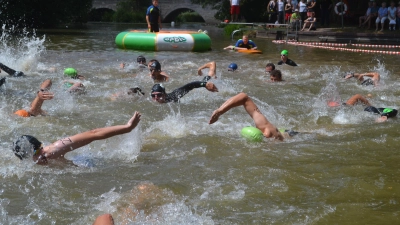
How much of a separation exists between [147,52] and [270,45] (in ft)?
17.9

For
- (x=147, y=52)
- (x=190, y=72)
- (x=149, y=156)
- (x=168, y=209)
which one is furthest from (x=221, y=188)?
(x=147, y=52)

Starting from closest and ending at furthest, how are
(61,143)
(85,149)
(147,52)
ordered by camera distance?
1. (61,143)
2. (85,149)
3. (147,52)

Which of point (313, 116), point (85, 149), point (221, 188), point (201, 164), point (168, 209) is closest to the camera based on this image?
point (168, 209)

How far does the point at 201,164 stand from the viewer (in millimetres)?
6887

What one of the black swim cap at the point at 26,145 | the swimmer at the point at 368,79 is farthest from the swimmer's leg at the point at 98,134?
the swimmer at the point at 368,79

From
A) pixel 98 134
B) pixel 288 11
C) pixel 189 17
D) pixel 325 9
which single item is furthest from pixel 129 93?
pixel 189 17

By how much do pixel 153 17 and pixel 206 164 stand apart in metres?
15.0

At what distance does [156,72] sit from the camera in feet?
37.4

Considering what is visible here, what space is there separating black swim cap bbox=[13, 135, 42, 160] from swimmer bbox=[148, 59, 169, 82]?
489cm

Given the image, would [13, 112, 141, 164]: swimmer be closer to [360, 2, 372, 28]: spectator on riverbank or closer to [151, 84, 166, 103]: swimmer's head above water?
[151, 84, 166, 103]: swimmer's head above water

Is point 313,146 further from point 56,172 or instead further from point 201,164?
point 56,172

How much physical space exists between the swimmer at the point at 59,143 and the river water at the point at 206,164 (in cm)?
18

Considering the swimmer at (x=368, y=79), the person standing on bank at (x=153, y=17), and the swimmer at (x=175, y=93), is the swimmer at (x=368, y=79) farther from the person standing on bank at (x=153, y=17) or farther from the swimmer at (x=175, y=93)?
the person standing on bank at (x=153, y=17)

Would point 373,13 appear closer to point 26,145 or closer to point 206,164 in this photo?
point 206,164
